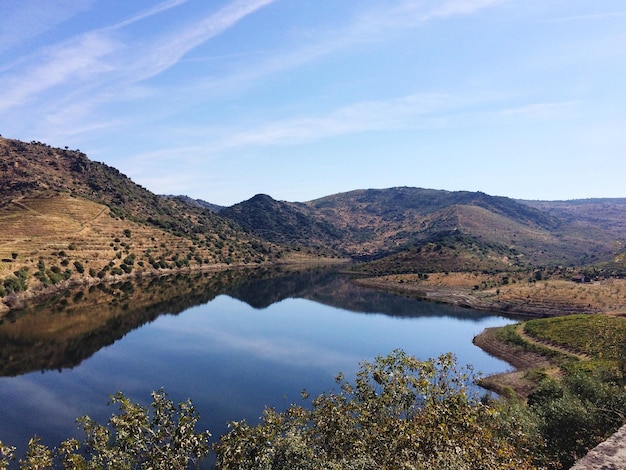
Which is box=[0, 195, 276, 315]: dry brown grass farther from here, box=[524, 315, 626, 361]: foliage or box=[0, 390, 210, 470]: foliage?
box=[524, 315, 626, 361]: foliage

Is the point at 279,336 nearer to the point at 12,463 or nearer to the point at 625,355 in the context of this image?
the point at 12,463

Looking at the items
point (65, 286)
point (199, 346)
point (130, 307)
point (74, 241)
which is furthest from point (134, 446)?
point (74, 241)

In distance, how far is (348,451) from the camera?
62.2 ft

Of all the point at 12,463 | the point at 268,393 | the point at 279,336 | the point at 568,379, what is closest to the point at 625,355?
the point at 568,379

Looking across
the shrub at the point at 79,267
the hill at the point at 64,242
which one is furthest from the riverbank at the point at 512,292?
the shrub at the point at 79,267

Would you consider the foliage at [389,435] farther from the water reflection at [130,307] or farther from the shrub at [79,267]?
the shrub at [79,267]

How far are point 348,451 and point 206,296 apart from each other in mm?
130040

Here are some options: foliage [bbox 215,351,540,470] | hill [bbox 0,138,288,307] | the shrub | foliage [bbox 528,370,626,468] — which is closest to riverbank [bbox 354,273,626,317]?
foliage [bbox 528,370,626,468]

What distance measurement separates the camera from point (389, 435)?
17.6 meters

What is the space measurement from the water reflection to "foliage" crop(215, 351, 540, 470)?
2477 inches

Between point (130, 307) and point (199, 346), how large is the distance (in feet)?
138

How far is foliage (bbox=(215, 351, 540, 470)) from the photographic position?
50.2 ft

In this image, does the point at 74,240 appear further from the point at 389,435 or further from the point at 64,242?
the point at 389,435

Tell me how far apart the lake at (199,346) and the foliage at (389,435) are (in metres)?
9.13
